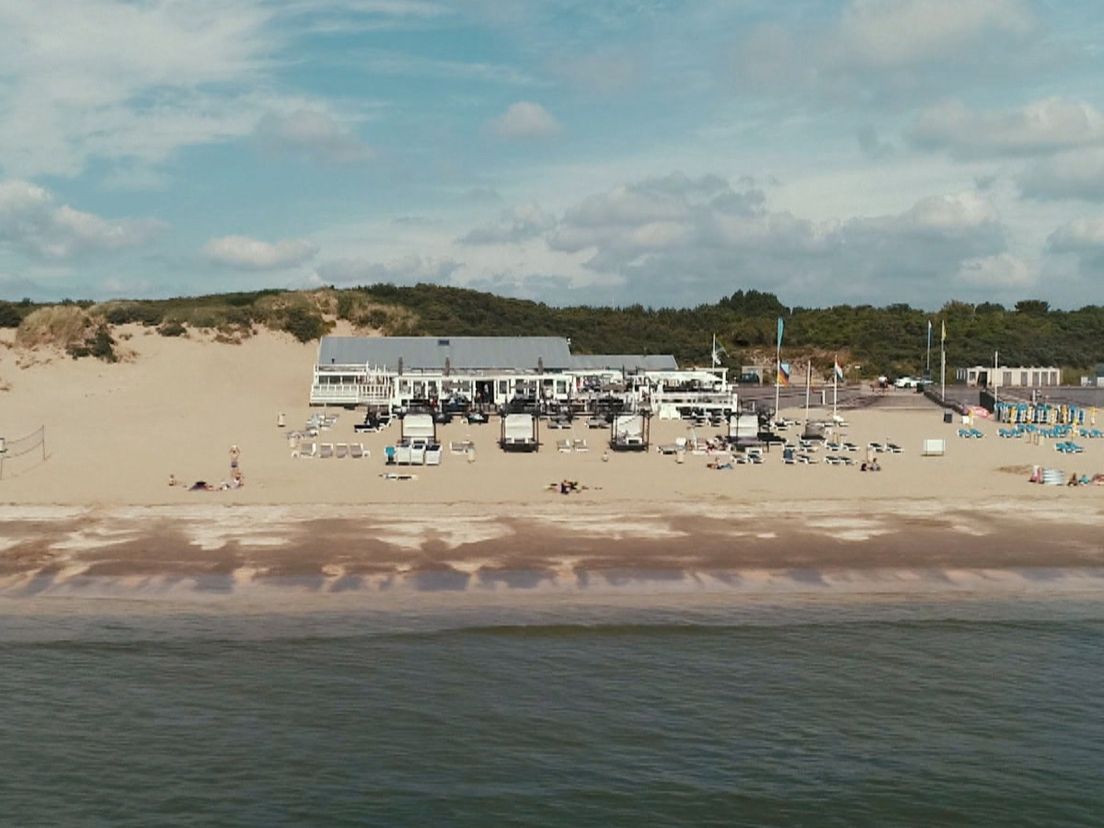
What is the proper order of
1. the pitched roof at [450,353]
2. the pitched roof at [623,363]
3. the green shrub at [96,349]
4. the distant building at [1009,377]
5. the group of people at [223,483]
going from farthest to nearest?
the distant building at [1009,377], the green shrub at [96,349], the pitched roof at [623,363], the pitched roof at [450,353], the group of people at [223,483]

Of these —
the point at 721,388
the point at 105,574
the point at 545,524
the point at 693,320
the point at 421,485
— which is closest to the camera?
the point at 105,574

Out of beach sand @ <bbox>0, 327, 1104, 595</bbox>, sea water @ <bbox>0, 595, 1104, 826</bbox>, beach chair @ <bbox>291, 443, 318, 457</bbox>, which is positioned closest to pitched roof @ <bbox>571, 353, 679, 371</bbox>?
beach sand @ <bbox>0, 327, 1104, 595</bbox>

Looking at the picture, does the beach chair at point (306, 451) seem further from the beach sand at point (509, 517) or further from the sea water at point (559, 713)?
the sea water at point (559, 713)

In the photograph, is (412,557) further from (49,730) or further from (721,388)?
(721,388)

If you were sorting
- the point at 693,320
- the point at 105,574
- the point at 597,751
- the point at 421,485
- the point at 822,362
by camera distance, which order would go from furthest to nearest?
1. the point at 693,320
2. the point at 822,362
3. the point at 421,485
4. the point at 105,574
5. the point at 597,751

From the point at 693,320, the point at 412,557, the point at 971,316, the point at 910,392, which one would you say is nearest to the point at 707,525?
the point at 412,557

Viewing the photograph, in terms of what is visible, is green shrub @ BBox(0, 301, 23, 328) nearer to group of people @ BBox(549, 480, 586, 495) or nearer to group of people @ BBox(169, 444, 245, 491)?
group of people @ BBox(169, 444, 245, 491)

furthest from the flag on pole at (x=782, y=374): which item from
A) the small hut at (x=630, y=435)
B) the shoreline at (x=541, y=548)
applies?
the shoreline at (x=541, y=548)
